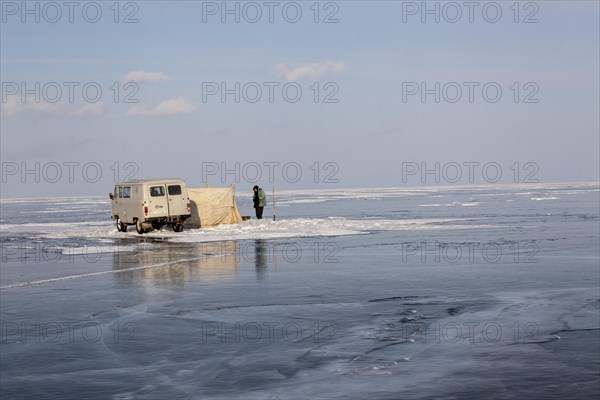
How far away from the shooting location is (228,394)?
8.94 meters

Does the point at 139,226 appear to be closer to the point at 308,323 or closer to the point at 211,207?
the point at 211,207

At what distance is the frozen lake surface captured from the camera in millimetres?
9336

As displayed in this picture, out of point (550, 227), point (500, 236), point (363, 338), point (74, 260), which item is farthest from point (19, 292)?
point (550, 227)

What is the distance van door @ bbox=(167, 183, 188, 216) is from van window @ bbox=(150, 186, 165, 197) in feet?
0.94

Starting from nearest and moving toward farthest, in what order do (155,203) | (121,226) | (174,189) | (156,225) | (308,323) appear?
(308,323), (155,203), (174,189), (156,225), (121,226)

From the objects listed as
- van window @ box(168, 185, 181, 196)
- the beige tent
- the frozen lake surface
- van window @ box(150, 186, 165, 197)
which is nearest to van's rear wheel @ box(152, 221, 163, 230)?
van window @ box(150, 186, 165, 197)

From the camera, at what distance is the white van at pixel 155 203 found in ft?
119

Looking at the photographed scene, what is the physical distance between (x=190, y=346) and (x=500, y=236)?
20.7 m

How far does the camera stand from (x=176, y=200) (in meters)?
37.0

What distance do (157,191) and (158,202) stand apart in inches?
20.8

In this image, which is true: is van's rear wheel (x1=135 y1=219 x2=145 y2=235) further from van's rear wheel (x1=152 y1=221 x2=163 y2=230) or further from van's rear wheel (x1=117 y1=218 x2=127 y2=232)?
van's rear wheel (x1=117 y1=218 x2=127 y2=232)

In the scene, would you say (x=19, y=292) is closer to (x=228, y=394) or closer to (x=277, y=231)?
(x=228, y=394)

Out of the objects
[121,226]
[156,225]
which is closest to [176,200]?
[156,225]

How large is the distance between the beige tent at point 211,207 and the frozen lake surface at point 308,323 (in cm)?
1357
